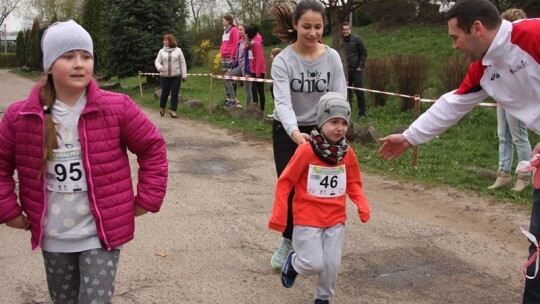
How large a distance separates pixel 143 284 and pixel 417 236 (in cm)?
259

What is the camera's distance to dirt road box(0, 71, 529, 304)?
4.35 metres

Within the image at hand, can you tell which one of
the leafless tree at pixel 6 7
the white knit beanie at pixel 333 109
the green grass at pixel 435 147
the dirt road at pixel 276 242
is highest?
the leafless tree at pixel 6 7

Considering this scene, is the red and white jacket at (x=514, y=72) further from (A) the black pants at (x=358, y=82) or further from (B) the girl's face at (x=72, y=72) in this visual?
(A) the black pants at (x=358, y=82)

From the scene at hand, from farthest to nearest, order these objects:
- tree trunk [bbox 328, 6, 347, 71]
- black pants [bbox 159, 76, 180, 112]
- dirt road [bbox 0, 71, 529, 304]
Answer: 1. black pants [bbox 159, 76, 180, 112]
2. tree trunk [bbox 328, 6, 347, 71]
3. dirt road [bbox 0, 71, 529, 304]

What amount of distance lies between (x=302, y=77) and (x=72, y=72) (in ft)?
6.61

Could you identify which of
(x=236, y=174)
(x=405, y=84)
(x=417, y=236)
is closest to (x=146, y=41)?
(x=405, y=84)

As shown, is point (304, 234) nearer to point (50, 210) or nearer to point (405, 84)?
point (50, 210)

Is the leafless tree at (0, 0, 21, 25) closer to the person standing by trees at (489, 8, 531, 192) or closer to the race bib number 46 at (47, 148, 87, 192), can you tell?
the person standing by trees at (489, 8, 531, 192)

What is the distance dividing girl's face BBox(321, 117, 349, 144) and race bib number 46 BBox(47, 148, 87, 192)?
1.61 metres

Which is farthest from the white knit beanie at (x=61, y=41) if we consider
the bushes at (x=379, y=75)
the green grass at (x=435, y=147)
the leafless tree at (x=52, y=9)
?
the leafless tree at (x=52, y=9)

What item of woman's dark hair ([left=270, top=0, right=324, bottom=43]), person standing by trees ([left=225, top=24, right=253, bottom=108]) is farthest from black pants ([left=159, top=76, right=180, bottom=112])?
woman's dark hair ([left=270, top=0, right=324, bottom=43])

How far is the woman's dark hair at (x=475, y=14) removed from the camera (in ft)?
11.0

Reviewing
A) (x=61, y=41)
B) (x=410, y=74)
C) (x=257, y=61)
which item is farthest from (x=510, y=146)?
(x=257, y=61)

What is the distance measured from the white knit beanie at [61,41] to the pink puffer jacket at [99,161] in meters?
0.18
